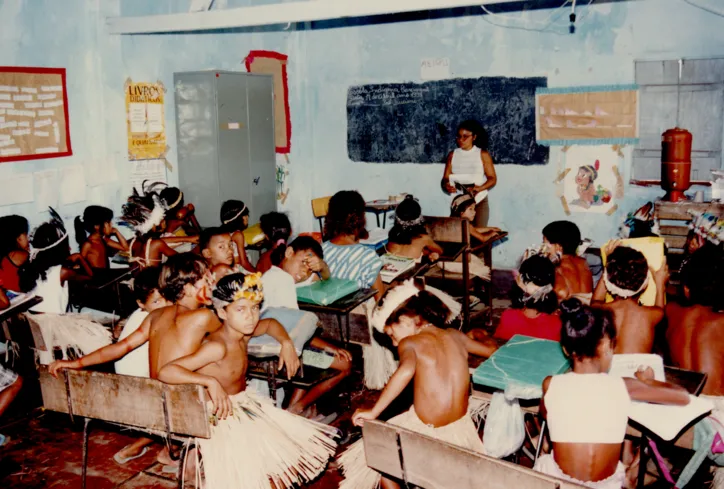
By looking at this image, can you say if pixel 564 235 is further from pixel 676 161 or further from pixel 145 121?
pixel 145 121

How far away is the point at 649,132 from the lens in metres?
7.64

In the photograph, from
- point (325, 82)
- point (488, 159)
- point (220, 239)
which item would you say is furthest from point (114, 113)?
point (488, 159)

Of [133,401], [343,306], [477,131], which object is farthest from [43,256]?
[477,131]

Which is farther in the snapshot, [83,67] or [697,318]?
[83,67]

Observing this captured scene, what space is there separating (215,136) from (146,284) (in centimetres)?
383

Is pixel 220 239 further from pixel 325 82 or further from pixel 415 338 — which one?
pixel 325 82

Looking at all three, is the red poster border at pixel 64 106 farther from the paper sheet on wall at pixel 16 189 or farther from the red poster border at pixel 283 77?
the red poster border at pixel 283 77

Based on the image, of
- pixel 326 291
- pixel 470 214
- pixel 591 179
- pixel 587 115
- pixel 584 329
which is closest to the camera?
pixel 584 329

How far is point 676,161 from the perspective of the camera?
6957 millimetres

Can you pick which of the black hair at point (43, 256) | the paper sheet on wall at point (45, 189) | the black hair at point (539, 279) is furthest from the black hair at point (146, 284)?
the paper sheet on wall at point (45, 189)

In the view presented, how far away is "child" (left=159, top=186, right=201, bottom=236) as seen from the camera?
7.19 meters

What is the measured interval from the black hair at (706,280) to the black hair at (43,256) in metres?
4.53

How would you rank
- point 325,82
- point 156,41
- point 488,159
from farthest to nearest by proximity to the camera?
point 325,82 → point 488,159 → point 156,41

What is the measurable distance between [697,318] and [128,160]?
5740 mm
